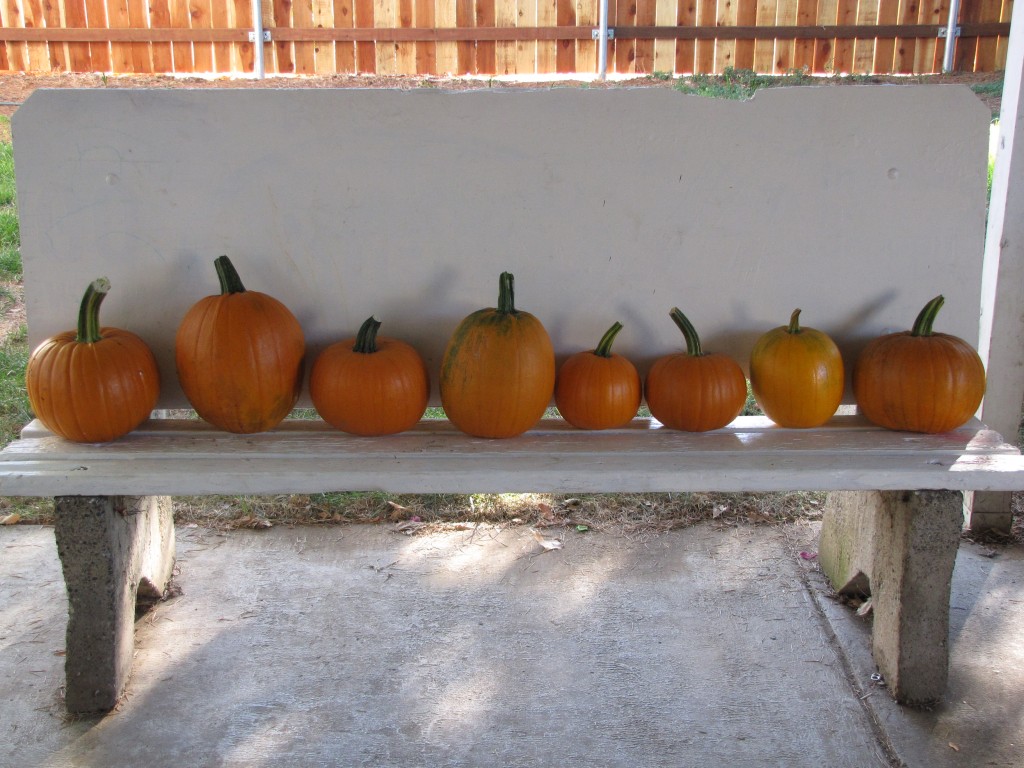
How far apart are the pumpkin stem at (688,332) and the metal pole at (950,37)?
18.5 ft

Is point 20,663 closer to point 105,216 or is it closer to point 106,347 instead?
point 106,347

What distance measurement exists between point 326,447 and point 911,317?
1630 millimetres

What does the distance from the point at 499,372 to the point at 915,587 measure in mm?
1098

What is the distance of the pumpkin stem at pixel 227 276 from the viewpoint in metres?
2.27

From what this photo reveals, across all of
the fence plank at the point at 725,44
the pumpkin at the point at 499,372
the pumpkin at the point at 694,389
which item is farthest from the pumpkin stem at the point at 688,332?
the fence plank at the point at 725,44

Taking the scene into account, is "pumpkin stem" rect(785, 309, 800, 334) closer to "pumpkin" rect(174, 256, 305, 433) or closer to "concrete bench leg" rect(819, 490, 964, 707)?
"concrete bench leg" rect(819, 490, 964, 707)

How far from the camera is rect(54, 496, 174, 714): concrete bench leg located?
2.08 m

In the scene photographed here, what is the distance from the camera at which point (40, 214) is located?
2.45 meters

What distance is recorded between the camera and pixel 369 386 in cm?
222

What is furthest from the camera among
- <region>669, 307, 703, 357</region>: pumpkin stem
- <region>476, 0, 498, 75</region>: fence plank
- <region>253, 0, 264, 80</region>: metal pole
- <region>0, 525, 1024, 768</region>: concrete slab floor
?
<region>476, 0, 498, 75</region>: fence plank

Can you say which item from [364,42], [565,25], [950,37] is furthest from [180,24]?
[950,37]

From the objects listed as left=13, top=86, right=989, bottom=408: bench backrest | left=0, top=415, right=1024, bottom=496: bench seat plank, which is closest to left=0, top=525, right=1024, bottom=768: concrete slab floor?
left=0, top=415, right=1024, bottom=496: bench seat plank

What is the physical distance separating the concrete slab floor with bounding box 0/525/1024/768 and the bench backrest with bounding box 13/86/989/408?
0.71 meters

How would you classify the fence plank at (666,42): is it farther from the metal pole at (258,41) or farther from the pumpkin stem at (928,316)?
the pumpkin stem at (928,316)
